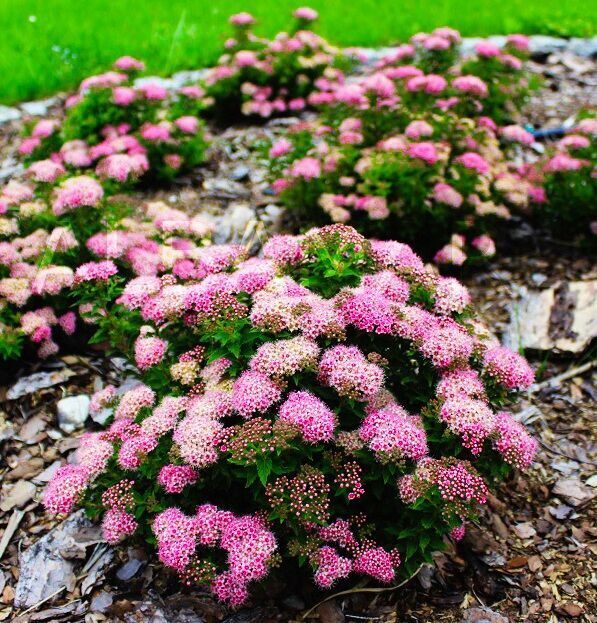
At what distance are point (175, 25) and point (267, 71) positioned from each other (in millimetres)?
3638

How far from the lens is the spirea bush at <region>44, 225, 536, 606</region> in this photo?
7.89 ft

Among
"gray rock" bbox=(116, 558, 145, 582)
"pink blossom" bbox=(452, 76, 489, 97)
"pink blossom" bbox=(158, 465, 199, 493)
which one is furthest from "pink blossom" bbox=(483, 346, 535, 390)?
"pink blossom" bbox=(452, 76, 489, 97)

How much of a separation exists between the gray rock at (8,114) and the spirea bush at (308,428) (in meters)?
5.36

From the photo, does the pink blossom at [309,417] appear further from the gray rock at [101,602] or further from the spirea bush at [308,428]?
the gray rock at [101,602]

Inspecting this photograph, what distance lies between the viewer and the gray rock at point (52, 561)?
2.94 metres

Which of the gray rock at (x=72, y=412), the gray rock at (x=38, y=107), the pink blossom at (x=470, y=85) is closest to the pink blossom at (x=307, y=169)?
the pink blossom at (x=470, y=85)

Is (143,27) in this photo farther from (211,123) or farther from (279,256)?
(279,256)

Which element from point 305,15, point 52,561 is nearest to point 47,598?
point 52,561

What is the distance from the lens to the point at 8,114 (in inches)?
287

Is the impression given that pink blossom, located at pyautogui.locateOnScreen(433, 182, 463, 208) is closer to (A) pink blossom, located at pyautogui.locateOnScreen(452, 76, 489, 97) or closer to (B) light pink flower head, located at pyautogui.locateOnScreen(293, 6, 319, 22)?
(A) pink blossom, located at pyautogui.locateOnScreen(452, 76, 489, 97)

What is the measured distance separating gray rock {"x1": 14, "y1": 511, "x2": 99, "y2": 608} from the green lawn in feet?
18.9

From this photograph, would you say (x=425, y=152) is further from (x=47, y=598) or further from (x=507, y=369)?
(x=47, y=598)

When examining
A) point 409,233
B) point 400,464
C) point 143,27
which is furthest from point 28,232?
point 143,27

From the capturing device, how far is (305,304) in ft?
8.70
